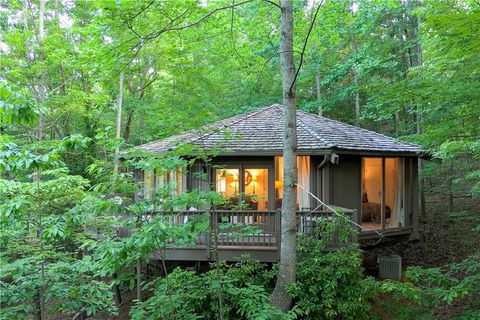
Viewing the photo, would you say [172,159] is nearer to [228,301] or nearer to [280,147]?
[228,301]

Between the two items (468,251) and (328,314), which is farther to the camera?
(468,251)

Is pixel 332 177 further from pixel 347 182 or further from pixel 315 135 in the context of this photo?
pixel 315 135

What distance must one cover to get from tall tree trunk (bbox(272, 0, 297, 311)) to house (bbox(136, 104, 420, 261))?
62.6 inches

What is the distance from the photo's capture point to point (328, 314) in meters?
6.17

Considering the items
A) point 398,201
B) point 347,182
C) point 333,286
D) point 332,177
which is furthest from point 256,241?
point 398,201

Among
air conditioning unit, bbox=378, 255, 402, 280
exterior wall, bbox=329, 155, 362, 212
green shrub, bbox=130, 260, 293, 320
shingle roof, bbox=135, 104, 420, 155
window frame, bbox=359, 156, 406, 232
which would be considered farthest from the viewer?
window frame, bbox=359, 156, 406, 232

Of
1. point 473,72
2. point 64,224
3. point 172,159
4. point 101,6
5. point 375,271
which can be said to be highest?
point 101,6

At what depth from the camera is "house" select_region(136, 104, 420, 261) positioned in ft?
26.8

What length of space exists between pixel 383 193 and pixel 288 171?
5.37m

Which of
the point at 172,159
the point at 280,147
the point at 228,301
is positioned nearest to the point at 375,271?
the point at 280,147

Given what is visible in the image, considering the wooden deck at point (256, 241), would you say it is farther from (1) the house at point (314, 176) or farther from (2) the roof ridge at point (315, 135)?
(2) the roof ridge at point (315, 135)

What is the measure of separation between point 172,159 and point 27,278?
94.0 inches

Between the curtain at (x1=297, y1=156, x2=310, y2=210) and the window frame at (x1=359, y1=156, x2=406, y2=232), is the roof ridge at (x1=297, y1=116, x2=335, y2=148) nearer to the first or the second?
the curtain at (x1=297, y1=156, x2=310, y2=210)

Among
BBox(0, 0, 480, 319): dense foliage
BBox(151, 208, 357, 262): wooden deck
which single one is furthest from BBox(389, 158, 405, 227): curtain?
BBox(151, 208, 357, 262): wooden deck
